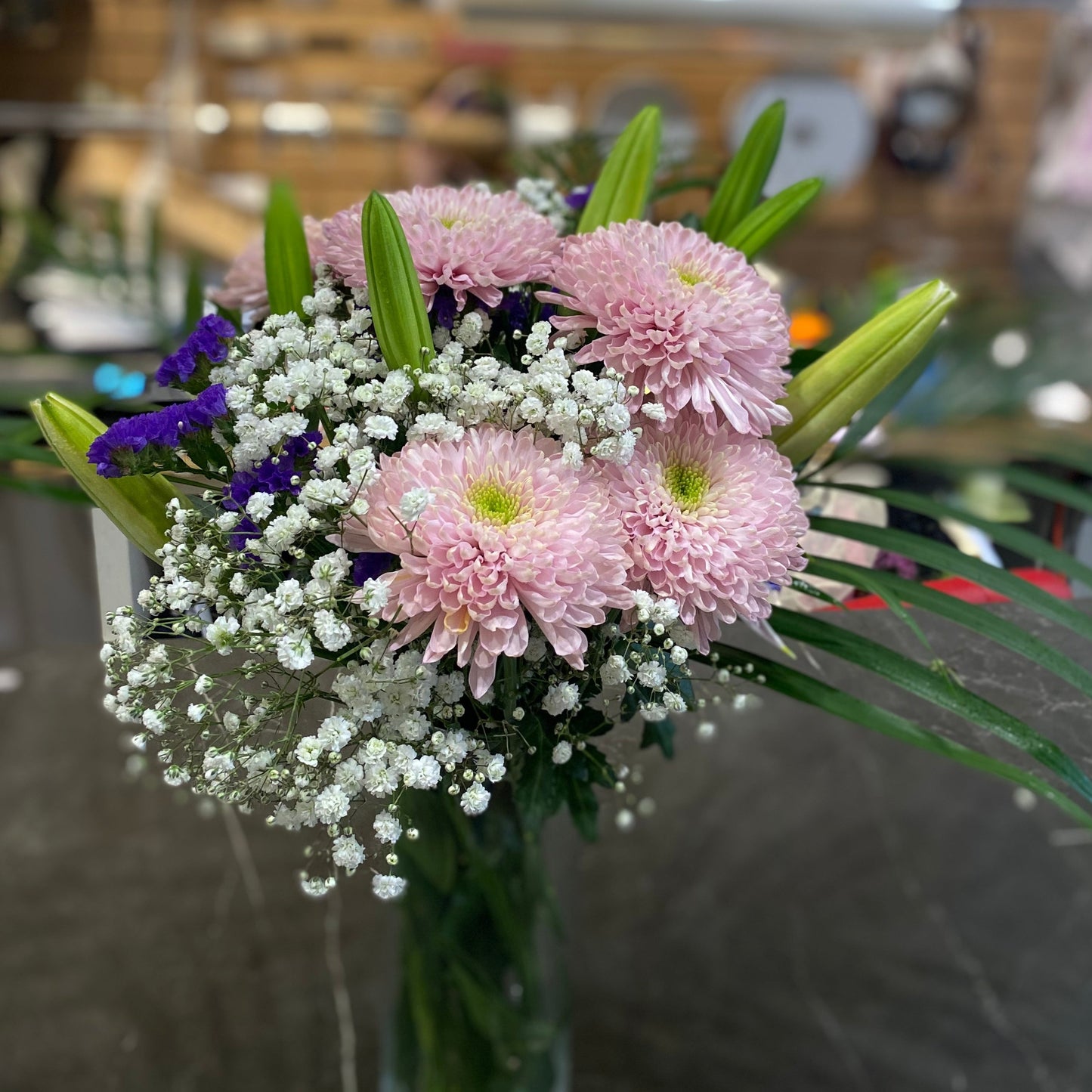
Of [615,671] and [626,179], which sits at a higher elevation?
[626,179]

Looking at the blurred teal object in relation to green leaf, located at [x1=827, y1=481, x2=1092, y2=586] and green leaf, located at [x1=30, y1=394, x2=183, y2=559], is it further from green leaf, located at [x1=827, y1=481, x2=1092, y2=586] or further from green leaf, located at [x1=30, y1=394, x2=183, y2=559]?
green leaf, located at [x1=827, y1=481, x2=1092, y2=586]

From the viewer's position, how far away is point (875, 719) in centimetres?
49

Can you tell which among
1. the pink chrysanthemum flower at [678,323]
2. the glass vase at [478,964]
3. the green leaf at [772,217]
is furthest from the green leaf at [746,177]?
the glass vase at [478,964]

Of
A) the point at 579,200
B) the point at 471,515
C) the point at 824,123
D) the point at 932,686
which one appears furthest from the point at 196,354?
the point at 824,123

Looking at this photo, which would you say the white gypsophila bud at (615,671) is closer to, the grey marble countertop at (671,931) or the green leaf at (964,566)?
the green leaf at (964,566)

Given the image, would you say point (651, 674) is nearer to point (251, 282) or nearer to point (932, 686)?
point (932, 686)

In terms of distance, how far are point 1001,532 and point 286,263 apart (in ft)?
1.36

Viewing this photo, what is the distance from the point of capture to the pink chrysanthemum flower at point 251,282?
21.5 inches

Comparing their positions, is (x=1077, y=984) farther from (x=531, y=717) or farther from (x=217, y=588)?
(x=217, y=588)

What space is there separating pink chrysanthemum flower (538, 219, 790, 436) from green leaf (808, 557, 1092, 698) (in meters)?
0.11

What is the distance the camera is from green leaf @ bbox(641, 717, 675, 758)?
55 cm

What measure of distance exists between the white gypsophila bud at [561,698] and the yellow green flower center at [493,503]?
0.25 ft

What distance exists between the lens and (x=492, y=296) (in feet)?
1.51

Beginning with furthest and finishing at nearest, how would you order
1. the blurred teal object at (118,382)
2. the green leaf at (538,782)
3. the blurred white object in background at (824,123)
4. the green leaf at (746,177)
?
the blurred white object in background at (824,123) → the blurred teal object at (118,382) → the green leaf at (746,177) → the green leaf at (538,782)
